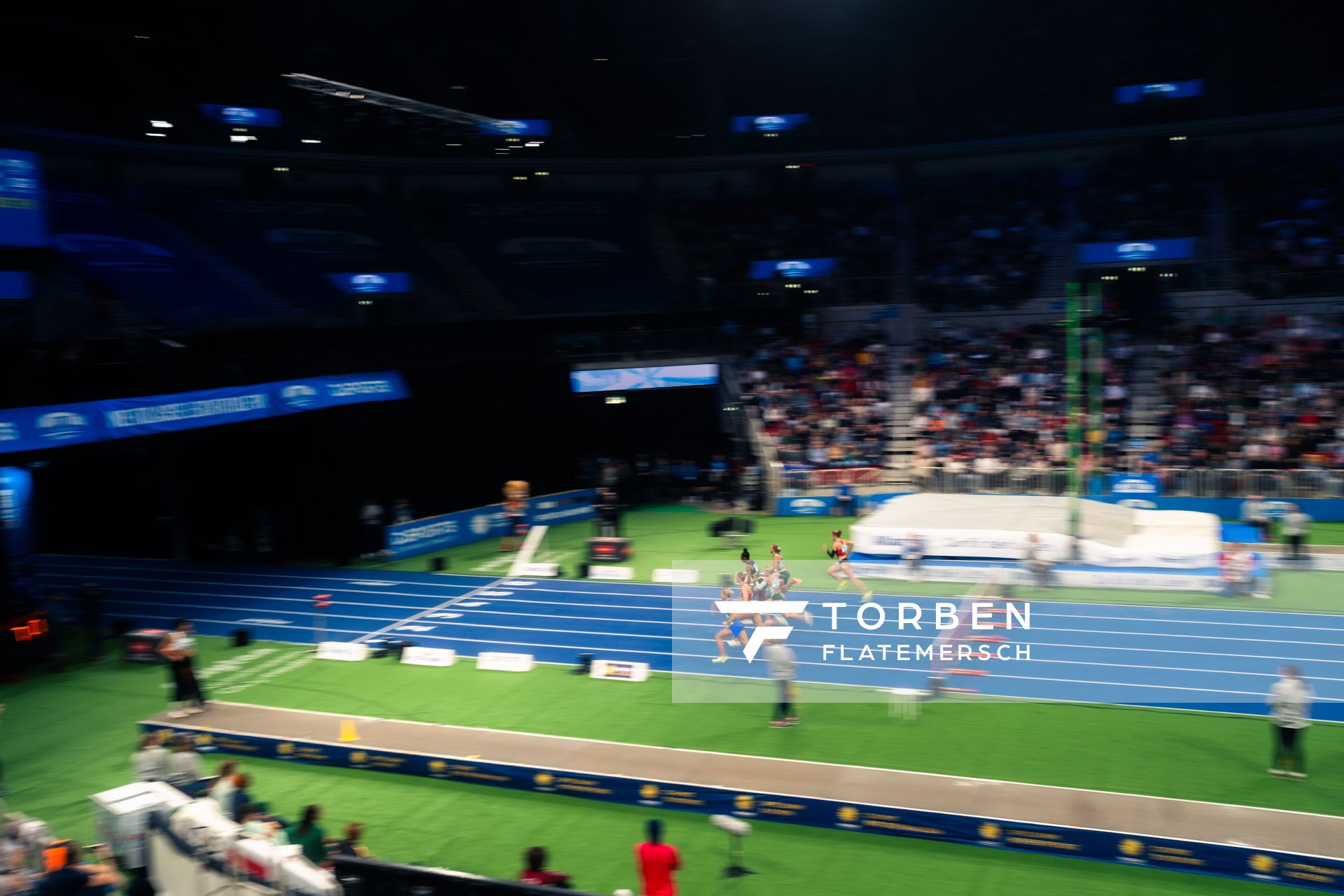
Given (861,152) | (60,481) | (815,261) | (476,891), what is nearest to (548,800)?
(476,891)

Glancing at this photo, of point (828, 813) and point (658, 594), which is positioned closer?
point (828, 813)

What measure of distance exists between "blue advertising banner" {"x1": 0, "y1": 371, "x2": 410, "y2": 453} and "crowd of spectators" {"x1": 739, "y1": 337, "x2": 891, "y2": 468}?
11.4m

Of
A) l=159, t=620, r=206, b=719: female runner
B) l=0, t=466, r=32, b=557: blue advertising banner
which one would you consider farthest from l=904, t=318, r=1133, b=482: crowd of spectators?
l=0, t=466, r=32, b=557: blue advertising banner

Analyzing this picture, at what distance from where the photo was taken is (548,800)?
1291 cm

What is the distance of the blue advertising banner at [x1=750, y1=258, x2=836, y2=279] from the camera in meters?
36.8

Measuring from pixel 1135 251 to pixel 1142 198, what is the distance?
259 cm

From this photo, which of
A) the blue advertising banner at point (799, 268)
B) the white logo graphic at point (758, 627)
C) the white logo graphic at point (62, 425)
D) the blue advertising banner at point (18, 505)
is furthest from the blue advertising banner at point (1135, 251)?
the blue advertising banner at point (18, 505)

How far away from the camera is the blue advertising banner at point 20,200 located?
749 inches

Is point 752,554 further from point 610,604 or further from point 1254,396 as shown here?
point 1254,396

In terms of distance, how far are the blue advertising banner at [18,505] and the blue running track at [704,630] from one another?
2.55 meters

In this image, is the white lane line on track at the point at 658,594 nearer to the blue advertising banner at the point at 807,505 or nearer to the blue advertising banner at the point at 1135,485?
the blue advertising banner at the point at 807,505

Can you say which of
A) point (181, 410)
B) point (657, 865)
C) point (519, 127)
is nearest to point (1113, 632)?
point (657, 865)

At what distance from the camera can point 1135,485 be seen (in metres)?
27.2

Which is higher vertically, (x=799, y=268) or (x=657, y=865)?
(x=799, y=268)
